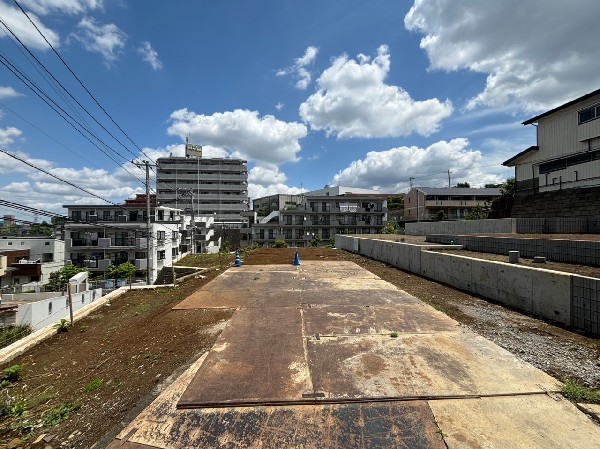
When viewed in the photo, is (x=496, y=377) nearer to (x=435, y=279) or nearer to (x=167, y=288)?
(x=435, y=279)

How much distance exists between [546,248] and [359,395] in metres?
8.02

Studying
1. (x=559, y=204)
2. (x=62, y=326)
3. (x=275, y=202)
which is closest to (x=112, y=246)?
(x=62, y=326)

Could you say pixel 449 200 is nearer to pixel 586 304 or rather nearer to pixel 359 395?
pixel 586 304

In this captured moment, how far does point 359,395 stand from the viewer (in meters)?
3.19

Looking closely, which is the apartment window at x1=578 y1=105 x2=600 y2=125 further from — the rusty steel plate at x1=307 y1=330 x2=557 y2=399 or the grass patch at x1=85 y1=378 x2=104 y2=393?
the grass patch at x1=85 y1=378 x2=104 y2=393

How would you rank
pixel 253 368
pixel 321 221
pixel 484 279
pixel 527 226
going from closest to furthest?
pixel 253 368 < pixel 484 279 < pixel 527 226 < pixel 321 221

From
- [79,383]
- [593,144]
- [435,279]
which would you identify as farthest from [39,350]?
[593,144]

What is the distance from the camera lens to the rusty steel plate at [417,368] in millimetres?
3285

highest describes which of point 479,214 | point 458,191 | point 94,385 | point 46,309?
point 458,191

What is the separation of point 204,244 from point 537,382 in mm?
40642

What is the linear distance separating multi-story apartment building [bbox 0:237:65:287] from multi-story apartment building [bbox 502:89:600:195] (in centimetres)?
3930

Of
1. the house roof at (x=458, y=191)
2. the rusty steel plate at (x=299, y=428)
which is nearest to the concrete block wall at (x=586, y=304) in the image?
the rusty steel plate at (x=299, y=428)

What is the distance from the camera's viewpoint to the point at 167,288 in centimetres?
1027

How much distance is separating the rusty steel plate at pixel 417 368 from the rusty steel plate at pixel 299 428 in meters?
0.28
